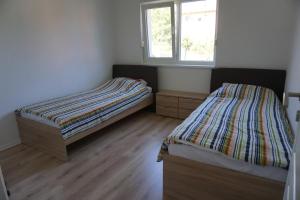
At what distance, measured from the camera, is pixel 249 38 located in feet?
9.80

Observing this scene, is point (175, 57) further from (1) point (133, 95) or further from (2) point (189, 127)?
(2) point (189, 127)

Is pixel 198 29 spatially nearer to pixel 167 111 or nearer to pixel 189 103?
pixel 189 103

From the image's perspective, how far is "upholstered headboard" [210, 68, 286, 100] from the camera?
284 cm

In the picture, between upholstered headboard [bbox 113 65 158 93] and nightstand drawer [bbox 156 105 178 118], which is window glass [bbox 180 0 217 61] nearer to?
upholstered headboard [bbox 113 65 158 93]

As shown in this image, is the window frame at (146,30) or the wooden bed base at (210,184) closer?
the wooden bed base at (210,184)

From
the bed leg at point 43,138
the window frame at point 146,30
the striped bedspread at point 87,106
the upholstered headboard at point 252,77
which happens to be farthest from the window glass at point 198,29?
the bed leg at point 43,138

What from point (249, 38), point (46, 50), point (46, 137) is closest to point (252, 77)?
point (249, 38)

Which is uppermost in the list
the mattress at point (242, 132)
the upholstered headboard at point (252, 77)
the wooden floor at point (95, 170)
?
the upholstered headboard at point (252, 77)

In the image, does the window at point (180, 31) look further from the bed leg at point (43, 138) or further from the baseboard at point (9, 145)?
the baseboard at point (9, 145)

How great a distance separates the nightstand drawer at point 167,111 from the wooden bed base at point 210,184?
190cm

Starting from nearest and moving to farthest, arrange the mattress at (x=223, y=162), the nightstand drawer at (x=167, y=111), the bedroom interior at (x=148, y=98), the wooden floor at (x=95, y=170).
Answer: the mattress at (x=223, y=162)
the bedroom interior at (x=148, y=98)
the wooden floor at (x=95, y=170)
the nightstand drawer at (x=167, y=111)

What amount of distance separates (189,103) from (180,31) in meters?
1.26

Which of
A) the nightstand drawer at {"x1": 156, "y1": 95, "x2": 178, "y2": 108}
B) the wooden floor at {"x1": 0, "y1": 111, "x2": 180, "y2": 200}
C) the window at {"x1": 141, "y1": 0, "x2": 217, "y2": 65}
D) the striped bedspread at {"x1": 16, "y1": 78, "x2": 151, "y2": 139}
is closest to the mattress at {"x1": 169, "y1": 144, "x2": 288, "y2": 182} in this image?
the wooden floor at {"x1": 0, "y1": 111, "x2": 180, "y2": 200}

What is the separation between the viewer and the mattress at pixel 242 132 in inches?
55.3
